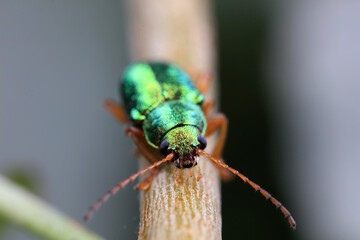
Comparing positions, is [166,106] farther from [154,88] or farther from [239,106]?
[239,106]

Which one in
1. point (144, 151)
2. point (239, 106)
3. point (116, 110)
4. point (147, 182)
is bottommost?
point (239, 106)

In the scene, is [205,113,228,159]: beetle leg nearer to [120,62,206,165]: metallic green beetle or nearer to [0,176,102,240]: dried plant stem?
[120,62,206,165]: metallic green beetle

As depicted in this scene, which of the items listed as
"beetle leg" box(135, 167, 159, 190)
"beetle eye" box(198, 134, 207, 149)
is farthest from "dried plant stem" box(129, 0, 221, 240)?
"beetle eye" box(198, 134, 207, 149)

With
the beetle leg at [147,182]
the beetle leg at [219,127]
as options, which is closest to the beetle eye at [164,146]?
the beetle leg at [147,182]

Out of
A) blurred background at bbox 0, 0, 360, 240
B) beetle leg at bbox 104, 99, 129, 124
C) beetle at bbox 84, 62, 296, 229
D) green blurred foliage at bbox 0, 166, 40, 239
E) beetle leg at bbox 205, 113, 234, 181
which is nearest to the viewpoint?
green blurred foliage at bbox 0, 166, 40, 239

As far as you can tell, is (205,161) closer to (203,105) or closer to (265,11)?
(203,105)

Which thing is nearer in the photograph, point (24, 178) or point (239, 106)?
point (24, 178)

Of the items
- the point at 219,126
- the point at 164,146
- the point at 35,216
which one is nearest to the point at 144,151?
the point at 164,146
